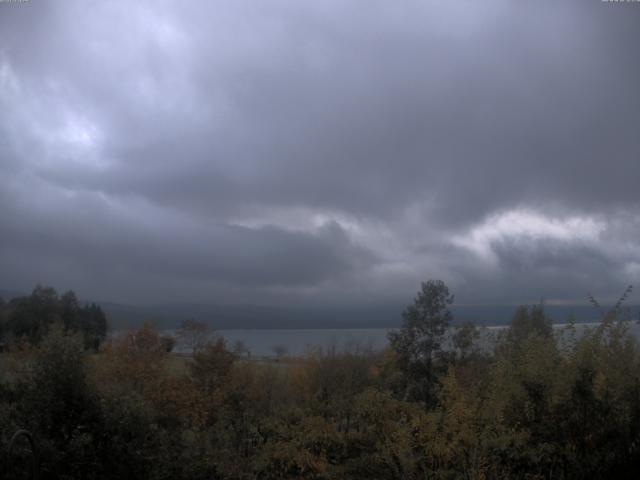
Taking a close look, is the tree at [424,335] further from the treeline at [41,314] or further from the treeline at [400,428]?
the treeline at [41,314]

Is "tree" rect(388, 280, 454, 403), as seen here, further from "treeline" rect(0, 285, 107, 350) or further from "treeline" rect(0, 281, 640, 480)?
"treeline" rect(0, 285, 107, 350)

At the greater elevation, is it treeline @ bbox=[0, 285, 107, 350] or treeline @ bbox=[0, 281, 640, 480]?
treeline @ bbox=[0, 285, 107, 350]

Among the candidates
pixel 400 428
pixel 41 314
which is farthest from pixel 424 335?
pixel 41 314

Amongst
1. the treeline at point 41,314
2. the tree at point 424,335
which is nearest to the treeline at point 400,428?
the tree at point 424,335

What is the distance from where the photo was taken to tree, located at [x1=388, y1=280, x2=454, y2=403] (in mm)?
26906

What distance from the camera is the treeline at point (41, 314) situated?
5344 centimetres

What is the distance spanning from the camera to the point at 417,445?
1414 cm

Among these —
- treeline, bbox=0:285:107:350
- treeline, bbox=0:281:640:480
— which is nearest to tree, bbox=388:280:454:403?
treeline, bbox=0:281:640:480

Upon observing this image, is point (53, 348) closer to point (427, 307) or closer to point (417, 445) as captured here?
point (417, 445)

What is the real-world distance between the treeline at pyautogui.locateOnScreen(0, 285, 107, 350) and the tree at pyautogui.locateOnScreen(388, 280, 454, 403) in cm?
3320

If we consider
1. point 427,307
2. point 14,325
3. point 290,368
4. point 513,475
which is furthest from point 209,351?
point 14,325

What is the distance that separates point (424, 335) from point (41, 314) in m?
40.0

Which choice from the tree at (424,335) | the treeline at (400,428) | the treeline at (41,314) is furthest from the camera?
the treeline at (41,314)

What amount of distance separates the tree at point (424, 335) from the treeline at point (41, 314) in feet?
109
